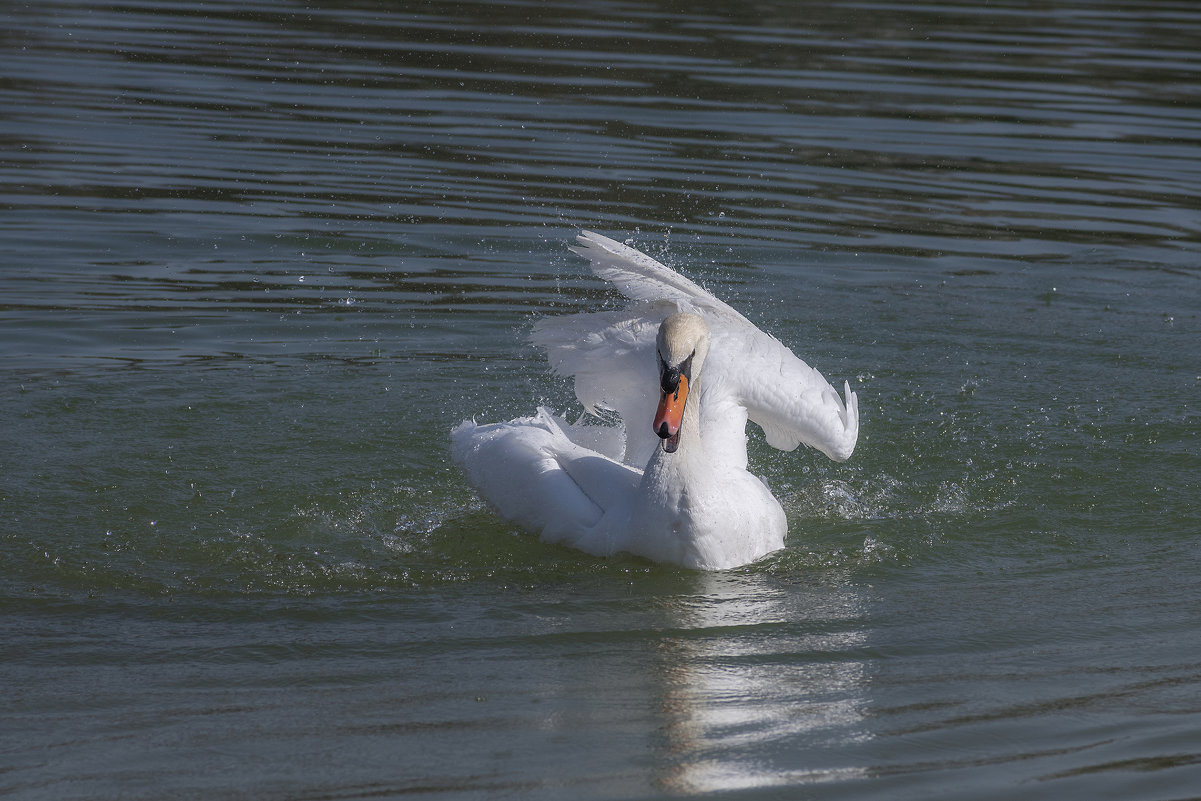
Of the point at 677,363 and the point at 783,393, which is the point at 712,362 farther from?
the point at 677,363

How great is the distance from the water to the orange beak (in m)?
0.66

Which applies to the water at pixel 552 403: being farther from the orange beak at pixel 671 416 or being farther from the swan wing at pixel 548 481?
the orange beak at pixel 671 416

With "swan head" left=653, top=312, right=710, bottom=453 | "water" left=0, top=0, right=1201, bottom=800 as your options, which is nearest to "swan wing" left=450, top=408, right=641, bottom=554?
"water" left=0, top=0, right=1201, bottom=800

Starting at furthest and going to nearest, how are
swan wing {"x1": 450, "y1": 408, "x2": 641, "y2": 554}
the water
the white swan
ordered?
swan wing {"x1": 450, "y1": 408, "x2": 641, "y2": 554} < the white swan < the water

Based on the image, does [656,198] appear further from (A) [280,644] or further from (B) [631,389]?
(A) [280,644]

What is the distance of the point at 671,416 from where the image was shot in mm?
7066

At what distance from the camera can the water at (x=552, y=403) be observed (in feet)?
18.7

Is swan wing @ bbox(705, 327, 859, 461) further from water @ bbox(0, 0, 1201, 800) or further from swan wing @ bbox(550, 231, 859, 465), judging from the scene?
water @ bbox(0, 0, 1201, 800)

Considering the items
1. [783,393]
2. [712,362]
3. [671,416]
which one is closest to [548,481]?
[671,416]

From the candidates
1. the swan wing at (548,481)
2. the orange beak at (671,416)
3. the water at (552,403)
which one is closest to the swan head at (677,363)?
the orange beak at (671,416)

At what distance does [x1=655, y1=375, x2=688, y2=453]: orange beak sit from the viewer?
6.96m

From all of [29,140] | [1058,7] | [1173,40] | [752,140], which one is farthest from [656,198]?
[1058,7]

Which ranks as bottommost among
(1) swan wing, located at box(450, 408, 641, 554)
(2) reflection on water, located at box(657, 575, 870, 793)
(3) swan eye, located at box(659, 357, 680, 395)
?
(2) reflection on water, located at box(657, 575, 870, 793)

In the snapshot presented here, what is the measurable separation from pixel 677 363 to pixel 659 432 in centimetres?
46
